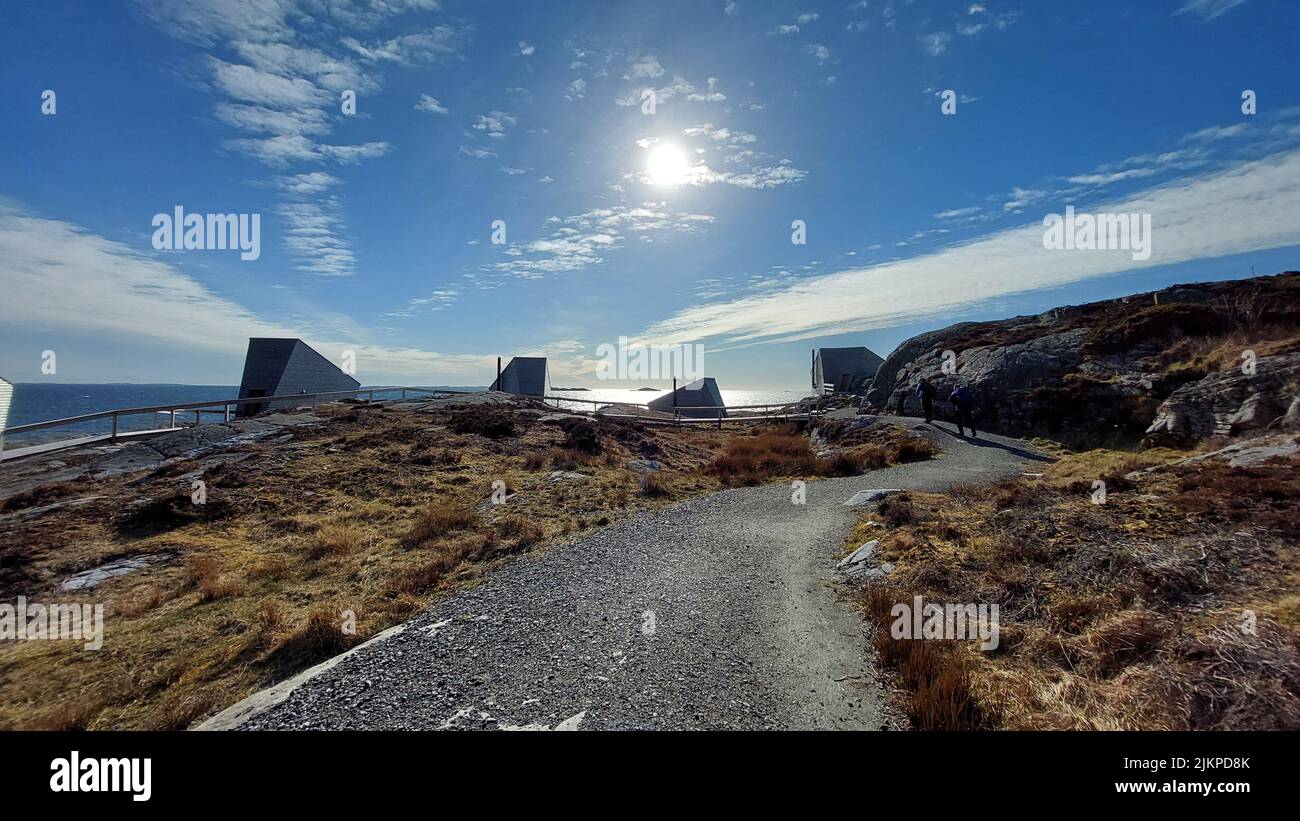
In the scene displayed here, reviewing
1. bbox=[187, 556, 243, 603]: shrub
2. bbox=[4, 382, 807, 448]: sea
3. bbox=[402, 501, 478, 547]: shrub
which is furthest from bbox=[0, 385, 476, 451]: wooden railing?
bbox=[402, 501, 478, 547]: shrub

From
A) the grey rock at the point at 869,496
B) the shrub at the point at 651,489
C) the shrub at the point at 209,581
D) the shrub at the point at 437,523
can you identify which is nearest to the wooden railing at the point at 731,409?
the shrub at the point at 651,489

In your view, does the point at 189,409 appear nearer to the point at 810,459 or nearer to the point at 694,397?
the point at 810,459

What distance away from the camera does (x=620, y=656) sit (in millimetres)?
5613

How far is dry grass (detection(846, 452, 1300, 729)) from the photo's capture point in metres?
3.74

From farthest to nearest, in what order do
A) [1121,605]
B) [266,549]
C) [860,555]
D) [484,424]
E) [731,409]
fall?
1. [731,409]
2. [484,424]
3. [266,549]
4. [860,555]
5. [1121,605]

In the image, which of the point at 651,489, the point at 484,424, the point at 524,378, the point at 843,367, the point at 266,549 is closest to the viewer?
the point at 266,549

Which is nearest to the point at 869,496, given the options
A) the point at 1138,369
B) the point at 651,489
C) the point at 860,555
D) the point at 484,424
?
the point at 860,555

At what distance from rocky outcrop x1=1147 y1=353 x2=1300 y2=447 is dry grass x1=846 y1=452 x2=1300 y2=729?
548 cm

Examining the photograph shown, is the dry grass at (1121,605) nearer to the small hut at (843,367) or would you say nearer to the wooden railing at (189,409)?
the wooden railing at (189,409)

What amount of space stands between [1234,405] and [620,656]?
19576 mm

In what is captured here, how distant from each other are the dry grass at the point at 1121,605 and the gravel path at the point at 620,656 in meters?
0.94

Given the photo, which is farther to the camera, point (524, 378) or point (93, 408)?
point (93, 408)
